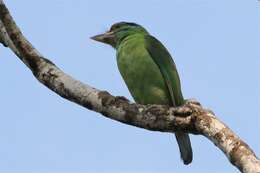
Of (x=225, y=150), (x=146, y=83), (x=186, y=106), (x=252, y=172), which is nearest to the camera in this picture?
(x=252, y=172)

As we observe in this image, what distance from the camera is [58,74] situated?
395cm

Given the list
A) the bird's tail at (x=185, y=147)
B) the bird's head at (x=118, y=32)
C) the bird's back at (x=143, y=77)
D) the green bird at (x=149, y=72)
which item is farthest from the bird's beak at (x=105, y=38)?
the bird's tail at (x=185, y=147)

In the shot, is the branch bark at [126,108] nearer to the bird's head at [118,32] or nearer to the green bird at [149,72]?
the green bird at [149,72]

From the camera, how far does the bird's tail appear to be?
15.9 feet

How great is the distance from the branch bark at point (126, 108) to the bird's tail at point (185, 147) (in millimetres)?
1207

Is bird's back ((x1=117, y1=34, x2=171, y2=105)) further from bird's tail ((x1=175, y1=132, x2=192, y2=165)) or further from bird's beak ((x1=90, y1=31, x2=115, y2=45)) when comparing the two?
bird's beak ((x1=90, y1=31, x2=115, y2=45))

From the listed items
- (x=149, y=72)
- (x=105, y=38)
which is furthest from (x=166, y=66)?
(x=105, y=38)

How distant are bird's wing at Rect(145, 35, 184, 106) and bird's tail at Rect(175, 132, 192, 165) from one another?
Result: 1.32 ft

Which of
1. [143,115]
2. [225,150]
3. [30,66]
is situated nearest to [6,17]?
[30,66]

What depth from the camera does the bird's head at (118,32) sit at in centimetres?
615

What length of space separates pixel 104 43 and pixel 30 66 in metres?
2.18

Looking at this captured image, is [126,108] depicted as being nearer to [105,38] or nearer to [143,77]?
[143,77]

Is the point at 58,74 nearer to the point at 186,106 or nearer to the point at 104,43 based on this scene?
the point at 186,106

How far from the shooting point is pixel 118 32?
6.25 m
